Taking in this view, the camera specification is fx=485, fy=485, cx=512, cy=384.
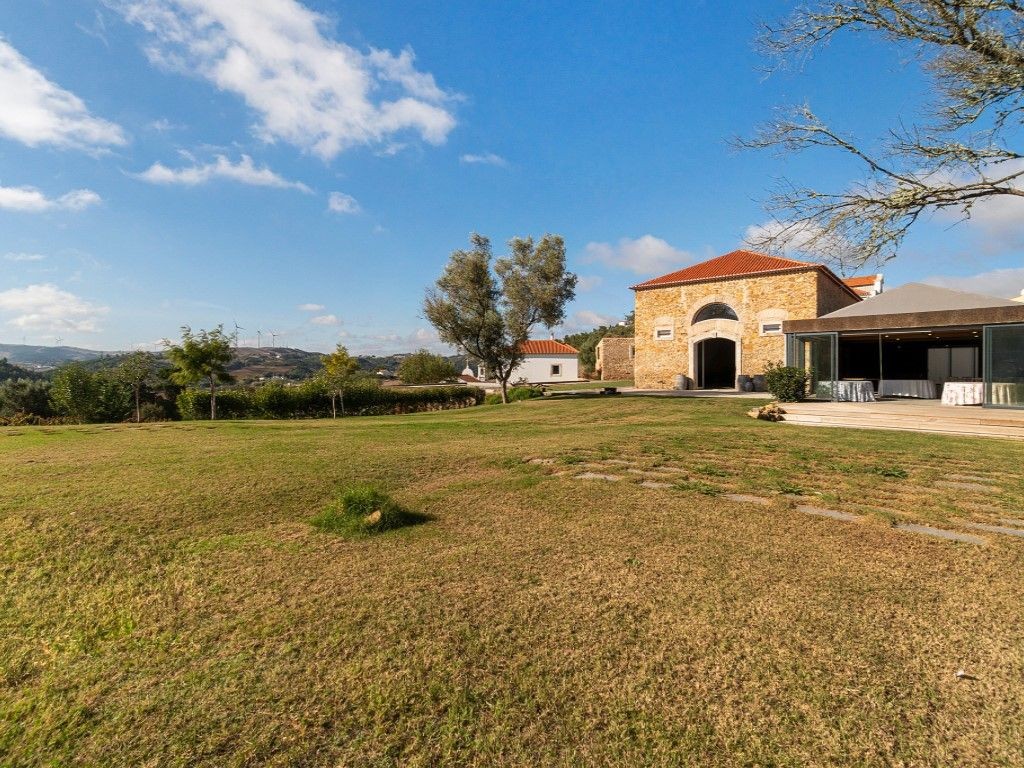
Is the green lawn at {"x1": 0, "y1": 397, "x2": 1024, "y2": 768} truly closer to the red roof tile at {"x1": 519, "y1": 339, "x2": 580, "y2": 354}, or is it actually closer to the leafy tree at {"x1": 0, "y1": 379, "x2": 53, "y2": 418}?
the leafy tree at {"x1": 0, "y1": 379, "x2": 53, "y2": 418}

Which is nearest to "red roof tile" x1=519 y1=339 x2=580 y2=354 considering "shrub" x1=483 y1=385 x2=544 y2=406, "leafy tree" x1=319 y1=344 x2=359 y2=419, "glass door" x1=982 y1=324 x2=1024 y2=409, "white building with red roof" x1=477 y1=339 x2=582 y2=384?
"white building with red roof" x1=477 y1=339 x2=582 y2=384

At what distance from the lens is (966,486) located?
6.15m

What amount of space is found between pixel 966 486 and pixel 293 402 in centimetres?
2324

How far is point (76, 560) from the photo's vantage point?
158 inches

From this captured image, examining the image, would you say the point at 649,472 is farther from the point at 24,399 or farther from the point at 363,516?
the point at 24,399

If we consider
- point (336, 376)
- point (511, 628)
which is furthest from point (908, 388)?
point (336, 376)

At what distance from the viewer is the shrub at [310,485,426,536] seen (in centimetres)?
482

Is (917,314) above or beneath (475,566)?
above

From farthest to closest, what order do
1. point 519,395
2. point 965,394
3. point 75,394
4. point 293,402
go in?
point 519,395
point 293,402
point 75,394
point 965,394

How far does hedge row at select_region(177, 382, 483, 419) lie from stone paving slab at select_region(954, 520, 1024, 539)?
22986 mm

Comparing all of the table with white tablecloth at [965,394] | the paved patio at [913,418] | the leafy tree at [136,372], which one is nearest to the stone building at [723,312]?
the table with white tablecloth at [965,394]

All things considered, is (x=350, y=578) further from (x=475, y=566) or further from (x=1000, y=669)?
(x=1000, y=669)

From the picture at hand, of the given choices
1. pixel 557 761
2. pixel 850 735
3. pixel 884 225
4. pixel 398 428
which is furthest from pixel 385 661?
pixel 398 428

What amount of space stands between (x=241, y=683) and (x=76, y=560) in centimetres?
266
